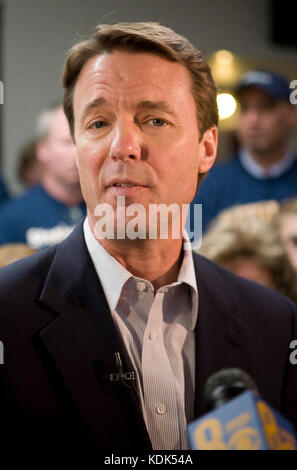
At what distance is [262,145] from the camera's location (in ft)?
10.4

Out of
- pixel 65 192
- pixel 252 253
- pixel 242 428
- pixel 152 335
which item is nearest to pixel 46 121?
pixel 65 192

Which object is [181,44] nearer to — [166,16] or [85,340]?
[166,16]

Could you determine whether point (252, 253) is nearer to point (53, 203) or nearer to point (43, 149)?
point (53, 203)

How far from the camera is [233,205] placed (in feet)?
9.65

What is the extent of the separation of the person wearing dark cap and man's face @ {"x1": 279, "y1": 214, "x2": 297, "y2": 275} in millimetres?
675

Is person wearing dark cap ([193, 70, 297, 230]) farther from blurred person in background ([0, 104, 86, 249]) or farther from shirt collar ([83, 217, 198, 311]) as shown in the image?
shirt collar ([83, 217, 198, 311])

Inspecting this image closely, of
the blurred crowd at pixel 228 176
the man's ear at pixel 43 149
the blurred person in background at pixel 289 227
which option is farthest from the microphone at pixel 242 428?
the man's ear at pixel 43 149

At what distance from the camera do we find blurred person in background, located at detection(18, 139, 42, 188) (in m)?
4.25

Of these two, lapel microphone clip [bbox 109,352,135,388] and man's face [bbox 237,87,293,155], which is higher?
lapel microphone clip [bbox 109,352,135,388]

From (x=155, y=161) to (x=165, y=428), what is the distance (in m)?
A: 0.40

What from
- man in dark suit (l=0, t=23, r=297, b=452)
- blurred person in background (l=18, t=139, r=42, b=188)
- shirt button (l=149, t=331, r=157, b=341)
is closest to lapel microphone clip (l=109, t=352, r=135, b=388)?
man in dark suit (l=0, t=23, r=297, b=452)

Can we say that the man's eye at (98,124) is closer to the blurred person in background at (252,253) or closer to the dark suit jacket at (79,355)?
the dark suit jacket at (79,355)

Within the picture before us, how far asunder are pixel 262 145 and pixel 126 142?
2.30 meters
